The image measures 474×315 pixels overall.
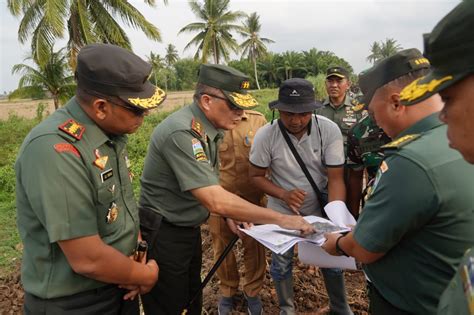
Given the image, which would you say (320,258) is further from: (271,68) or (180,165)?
(271,68)

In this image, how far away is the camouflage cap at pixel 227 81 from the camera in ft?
6.75

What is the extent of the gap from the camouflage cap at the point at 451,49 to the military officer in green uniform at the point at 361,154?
1.49 metres

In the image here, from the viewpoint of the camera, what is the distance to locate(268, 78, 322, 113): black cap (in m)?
2.38

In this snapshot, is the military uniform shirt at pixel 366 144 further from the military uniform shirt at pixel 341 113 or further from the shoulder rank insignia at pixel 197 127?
the military uniform shirt at pixel 341 113

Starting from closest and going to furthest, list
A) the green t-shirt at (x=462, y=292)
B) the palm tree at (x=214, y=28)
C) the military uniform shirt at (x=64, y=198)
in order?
the green t-shirt at (x=462, y=292)
the military uniform shirt at (x=64, y=198)
the palm tree at (x=214, y=28)

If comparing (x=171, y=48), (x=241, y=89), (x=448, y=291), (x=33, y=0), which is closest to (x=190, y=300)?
(x=241, y=89)

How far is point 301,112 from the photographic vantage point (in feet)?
7.71

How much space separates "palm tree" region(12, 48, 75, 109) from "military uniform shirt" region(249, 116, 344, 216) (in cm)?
1476

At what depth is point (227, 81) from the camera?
2062 mm

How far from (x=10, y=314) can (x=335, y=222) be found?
9.29 ft

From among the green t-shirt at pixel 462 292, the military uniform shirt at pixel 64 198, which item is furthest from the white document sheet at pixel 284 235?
the green t-shirt at pixel 462 292

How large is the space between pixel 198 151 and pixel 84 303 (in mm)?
874

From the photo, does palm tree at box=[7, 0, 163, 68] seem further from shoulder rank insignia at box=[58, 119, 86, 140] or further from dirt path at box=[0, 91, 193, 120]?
shoulder rank insignia at box=[58, 119, 86, 140]

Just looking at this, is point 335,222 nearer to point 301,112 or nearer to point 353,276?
point 301,112
